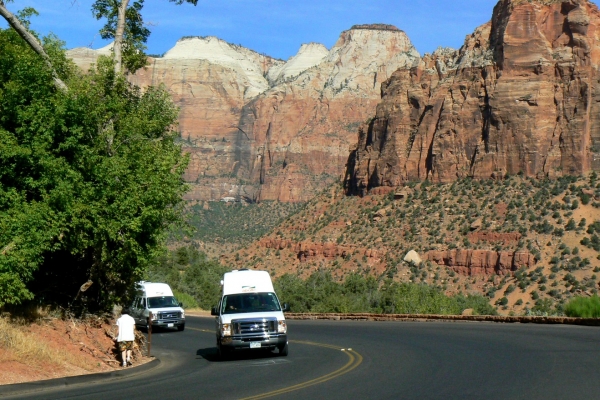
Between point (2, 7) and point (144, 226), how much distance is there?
6395 millimetres

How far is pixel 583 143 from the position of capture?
78500 mm

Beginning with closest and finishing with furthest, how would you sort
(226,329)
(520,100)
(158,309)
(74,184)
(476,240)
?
1. (74,184)
2. (226,329)
3. (158,309)
4. (476,240)
5. (520,100)

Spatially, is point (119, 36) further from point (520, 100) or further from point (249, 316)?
point (520, 100)

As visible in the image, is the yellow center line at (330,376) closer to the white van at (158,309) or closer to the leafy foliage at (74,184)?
the leafy foliage at (74,184)

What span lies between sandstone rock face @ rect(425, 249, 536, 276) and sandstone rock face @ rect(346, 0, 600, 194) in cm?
1269

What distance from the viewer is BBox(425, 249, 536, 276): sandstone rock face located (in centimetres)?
6738

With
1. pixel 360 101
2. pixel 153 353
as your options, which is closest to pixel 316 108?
pixel 360 101

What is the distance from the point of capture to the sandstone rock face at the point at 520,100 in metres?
79.8

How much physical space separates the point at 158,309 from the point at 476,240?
43574 mm

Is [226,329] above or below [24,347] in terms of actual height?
above

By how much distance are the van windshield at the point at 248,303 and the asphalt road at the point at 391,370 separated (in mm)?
1321

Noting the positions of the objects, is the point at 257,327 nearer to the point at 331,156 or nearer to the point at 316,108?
the point at 331,156

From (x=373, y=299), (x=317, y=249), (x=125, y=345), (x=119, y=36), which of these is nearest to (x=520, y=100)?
(x=317, y=249)

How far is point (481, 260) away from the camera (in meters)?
70.6
